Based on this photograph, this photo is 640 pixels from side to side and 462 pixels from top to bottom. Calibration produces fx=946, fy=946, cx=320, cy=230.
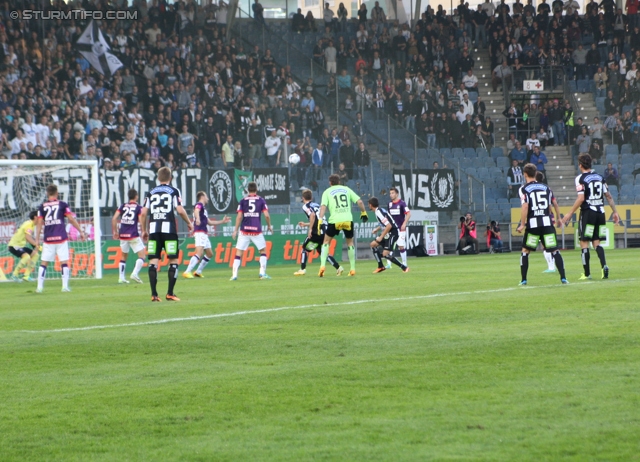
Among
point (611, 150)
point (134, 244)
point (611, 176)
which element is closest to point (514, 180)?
point (611, 176)

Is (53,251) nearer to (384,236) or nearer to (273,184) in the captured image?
(384,236)

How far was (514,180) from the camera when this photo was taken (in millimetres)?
37750

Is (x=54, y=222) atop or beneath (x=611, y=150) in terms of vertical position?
beneath

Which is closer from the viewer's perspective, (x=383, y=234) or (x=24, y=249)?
(x=383, y=234)

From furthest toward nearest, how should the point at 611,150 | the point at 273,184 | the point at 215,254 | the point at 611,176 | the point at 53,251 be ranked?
the point at 611,150 < the point at 611,176 < the point at 273,184 < the point at 215,254 < the point at 53,251

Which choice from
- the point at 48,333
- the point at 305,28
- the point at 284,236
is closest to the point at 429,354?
the point at 48,333

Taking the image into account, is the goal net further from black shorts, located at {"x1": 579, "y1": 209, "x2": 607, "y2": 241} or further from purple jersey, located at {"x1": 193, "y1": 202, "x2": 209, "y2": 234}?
black shorts, located at {"x1": 579, "y1": 209, "x2": 607, "y2": 241}

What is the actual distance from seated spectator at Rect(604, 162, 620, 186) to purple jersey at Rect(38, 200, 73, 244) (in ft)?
80.8

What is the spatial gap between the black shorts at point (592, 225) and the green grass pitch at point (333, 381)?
319 centimetres

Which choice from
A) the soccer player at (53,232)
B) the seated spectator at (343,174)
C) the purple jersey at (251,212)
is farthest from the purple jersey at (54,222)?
the seated spectator at (343,174)

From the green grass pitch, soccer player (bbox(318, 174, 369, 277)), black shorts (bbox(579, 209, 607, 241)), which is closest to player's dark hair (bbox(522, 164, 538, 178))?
black shorts (bbox(579, 209, 607, 241))

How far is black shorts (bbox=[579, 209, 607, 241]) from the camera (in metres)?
16.8

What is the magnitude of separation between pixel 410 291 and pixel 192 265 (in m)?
9.84

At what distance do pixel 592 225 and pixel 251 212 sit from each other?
8433 millimetres
